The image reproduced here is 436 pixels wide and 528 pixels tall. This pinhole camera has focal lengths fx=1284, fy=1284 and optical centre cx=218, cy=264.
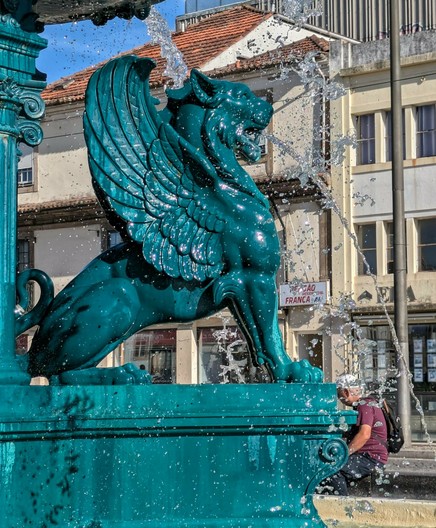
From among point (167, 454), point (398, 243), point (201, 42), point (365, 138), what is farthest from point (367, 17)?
point (167, 454)

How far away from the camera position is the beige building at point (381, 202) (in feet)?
89.6

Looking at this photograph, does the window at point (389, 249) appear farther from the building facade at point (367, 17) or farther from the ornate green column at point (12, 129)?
the ornate green column at point (12, 129)

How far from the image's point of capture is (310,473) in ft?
15.2

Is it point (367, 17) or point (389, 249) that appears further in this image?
point (367, 17)

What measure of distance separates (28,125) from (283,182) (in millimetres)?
25580

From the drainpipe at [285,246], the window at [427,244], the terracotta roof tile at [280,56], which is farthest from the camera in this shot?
the terracotta roof tile at [280,56]

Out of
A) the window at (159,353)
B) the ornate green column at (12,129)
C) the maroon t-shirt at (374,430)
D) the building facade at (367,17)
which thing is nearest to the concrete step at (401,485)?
the maroon t-shirt at (374,430)

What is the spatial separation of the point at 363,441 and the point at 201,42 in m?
26.1

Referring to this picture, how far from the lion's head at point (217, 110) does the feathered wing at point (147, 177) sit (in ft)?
0.54

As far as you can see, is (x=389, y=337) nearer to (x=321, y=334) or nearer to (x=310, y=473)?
(x=321, y=334)

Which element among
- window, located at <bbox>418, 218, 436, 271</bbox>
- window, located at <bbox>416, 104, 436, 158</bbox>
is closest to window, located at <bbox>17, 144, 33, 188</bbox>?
window, located at <bbox>416, 104, 436, 158</bbox>

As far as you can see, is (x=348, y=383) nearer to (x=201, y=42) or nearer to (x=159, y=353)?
(x=159, y=353)

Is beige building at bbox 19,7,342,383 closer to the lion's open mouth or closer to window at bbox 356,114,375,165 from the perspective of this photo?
window at bbox 356,114,375,165

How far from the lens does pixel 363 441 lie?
30.6ft
